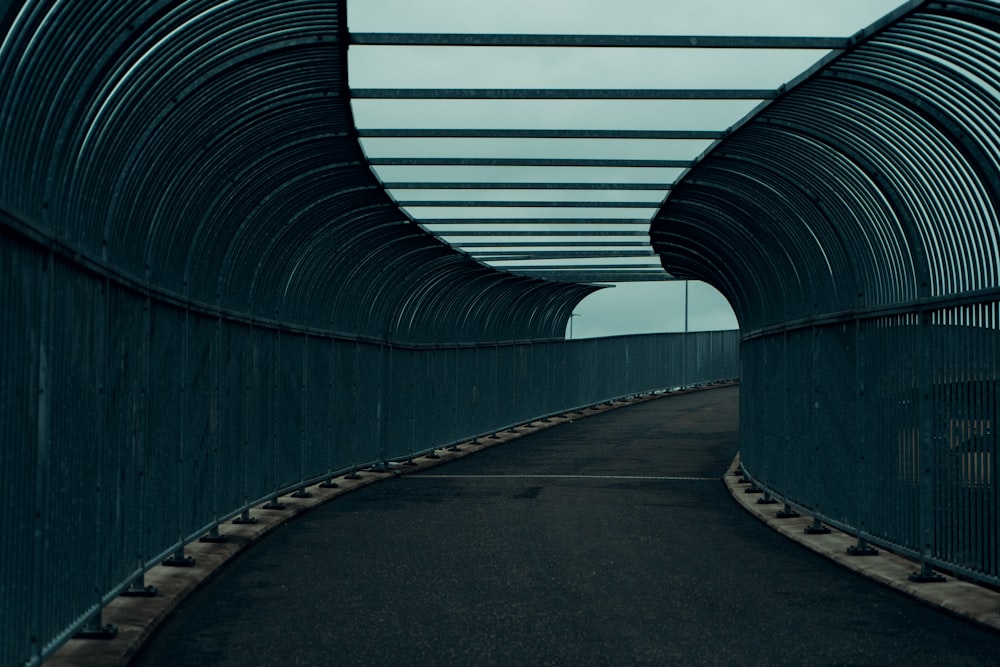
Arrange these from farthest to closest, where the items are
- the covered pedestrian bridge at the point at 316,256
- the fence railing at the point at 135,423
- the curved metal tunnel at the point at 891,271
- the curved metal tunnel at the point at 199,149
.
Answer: the curved metal tunnel at the point at 891,271
the covered pedestrian bridge at the point at 316,256
the curved metal tunnel at the point at 199,149
the fence railing at the point at 135,423

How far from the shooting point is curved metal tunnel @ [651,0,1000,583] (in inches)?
329

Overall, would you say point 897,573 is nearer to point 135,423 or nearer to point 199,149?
point 135,423

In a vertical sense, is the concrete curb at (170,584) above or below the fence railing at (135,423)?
below

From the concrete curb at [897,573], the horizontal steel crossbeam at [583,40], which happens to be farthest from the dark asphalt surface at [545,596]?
the horizontal steel crossbeam at [583,40]

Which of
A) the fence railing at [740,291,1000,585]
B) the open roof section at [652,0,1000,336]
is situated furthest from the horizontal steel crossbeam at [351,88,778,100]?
the fence railing at [740,291,1000,585]

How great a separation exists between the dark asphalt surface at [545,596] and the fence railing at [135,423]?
2.09 ft

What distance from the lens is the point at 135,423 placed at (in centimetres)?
843

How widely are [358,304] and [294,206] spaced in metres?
4.63

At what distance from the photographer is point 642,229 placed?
17.8m

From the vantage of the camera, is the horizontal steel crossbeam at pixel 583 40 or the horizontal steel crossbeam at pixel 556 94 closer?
the horizontal steel crossbeam at pixel 583 40

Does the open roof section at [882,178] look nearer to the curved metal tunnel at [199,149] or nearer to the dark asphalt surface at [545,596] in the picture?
the dark asphalt surface at [545,596]

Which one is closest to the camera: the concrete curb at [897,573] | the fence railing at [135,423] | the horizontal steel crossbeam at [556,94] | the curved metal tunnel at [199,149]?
the fence railing at [135,423]

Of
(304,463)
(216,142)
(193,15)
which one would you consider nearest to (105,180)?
(193,15)

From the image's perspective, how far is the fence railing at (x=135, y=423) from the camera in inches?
234
